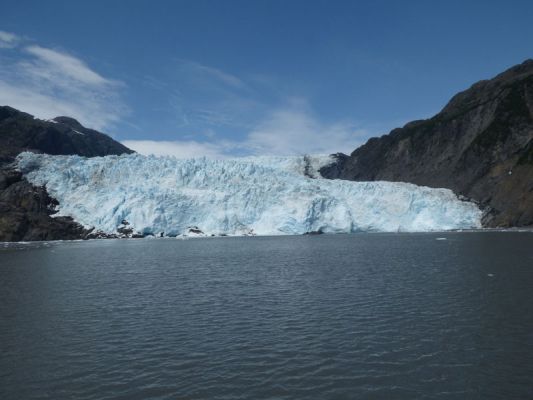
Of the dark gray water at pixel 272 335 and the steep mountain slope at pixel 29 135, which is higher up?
the steep mountain slope at pixel 29 135

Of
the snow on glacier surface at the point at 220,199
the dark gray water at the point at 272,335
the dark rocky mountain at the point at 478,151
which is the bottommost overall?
the dark gray water at the point at 272,335

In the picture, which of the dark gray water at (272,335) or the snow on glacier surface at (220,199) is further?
the snow on glacier surface at (220,199)

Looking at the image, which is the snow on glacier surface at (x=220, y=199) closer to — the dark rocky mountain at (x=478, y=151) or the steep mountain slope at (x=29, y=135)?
the dark rocky mountain at (x=478, y=151)

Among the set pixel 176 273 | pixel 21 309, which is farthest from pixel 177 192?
pixel 21 309

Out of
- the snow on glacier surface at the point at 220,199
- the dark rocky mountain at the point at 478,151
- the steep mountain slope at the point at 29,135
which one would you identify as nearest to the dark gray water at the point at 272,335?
the snow on glacier surface at the point at 220,199

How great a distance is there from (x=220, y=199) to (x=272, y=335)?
50.6 m

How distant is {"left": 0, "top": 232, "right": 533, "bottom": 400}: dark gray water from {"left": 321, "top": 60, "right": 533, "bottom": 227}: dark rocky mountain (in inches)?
2076

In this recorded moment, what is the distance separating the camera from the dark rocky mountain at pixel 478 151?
73344mm

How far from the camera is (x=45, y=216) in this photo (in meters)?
61.1

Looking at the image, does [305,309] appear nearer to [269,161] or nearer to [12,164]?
[12,164]

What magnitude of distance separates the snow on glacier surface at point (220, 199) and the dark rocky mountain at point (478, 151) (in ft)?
24.5

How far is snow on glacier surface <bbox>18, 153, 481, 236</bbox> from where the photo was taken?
6222cm

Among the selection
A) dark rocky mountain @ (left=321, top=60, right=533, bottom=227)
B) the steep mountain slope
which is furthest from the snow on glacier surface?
the steep mountain slope

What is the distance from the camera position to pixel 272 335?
13672mm
